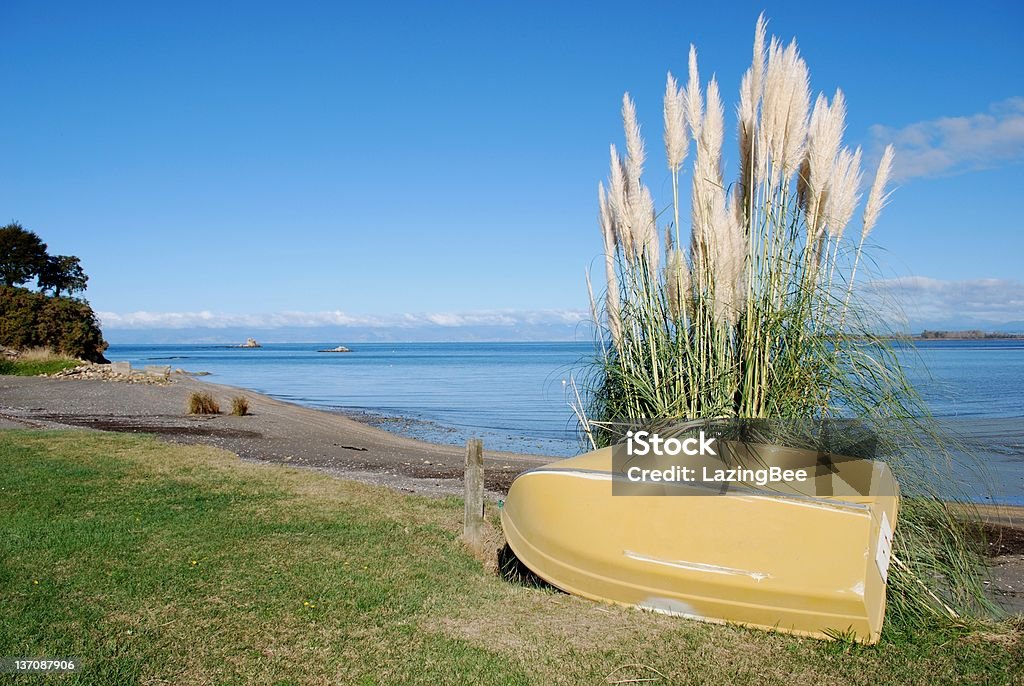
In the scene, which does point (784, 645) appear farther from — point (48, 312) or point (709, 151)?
point (48, 312)

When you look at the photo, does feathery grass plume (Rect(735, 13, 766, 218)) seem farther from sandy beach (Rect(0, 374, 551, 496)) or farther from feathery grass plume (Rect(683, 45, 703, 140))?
sandy beach (Rect(0, 374, 551, 496))

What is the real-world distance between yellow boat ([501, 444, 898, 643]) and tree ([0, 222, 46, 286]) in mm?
36537

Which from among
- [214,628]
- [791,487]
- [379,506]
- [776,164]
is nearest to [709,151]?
[776,164]

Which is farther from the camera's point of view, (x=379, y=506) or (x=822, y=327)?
(x=379, y=506)

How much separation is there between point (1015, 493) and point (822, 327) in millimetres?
7634

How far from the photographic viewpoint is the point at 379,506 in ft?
24.6

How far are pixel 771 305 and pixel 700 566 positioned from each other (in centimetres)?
157

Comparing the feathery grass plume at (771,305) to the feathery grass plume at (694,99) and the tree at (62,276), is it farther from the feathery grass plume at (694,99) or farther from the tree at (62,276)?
the tree at (62,276)

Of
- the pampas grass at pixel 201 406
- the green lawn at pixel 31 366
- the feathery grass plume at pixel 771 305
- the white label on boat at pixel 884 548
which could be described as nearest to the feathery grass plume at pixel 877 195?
the feathery grass plume at pixel 771 305

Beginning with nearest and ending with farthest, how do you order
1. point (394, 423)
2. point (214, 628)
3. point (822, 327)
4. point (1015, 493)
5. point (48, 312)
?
point (214, 628)
point (822, 327)
point (1015, 493)
point (394, 423)
point (48, 312)

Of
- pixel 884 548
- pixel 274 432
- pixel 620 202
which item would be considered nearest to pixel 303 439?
pixel 274 432

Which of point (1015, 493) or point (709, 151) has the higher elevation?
point (709, 151)

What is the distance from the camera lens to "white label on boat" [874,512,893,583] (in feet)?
12.6

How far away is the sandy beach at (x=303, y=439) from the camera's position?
25.2 feet
